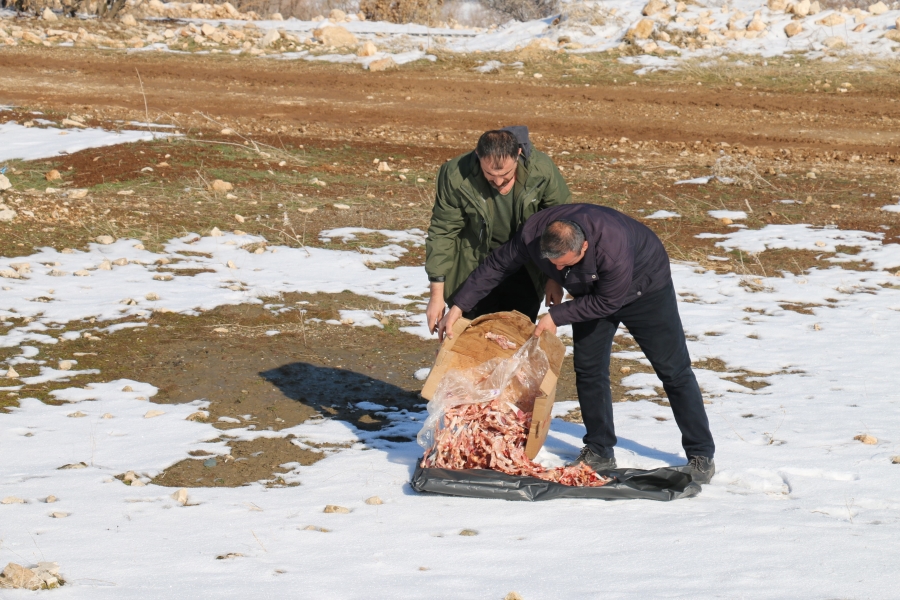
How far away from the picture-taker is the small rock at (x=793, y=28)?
1972cm

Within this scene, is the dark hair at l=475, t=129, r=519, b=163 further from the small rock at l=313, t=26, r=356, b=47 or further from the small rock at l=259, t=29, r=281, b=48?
the small rock at l=259, t=29, r=281, b=48

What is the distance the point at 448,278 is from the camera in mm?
5031

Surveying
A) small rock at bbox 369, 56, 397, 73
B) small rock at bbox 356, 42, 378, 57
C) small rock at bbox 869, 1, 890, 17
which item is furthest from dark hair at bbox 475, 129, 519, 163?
small rock at bbox 869, 1, 890, 17

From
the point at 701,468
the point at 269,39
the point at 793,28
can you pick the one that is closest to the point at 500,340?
the point at 701,468

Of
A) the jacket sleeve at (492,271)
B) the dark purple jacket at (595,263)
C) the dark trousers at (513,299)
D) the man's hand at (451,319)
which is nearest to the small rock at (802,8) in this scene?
the dark trousers at (513,299)

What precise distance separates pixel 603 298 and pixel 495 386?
89 centimetres

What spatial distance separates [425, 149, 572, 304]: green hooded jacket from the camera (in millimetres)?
4664

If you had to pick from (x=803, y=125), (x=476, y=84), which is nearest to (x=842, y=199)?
(x=803, y=125)

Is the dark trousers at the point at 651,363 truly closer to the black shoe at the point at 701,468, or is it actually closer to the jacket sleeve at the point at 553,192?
the black shoe at the point at 701,468

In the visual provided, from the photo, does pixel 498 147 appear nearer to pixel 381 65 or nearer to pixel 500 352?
pixel 500 352

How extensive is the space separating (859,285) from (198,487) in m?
6.01

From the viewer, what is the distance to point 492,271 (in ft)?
15.1

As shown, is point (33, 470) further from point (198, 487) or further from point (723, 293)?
point (723, 293)

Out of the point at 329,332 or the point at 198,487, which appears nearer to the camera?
the point at 198,487
